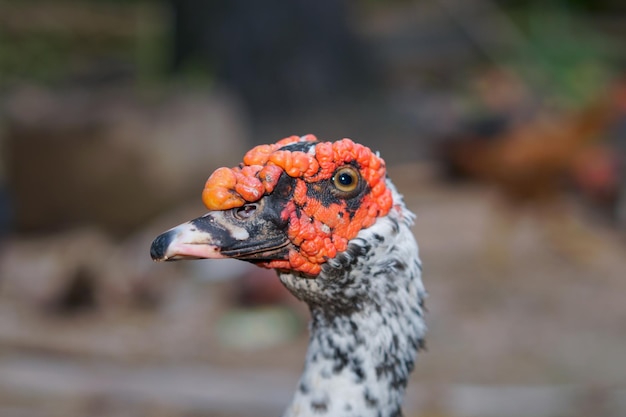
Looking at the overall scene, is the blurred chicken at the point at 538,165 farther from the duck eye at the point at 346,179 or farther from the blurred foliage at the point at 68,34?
the blurred foliage at the point at 68,34

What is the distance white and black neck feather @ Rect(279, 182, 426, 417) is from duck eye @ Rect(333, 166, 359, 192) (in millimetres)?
124

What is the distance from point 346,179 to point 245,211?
0.92 feet

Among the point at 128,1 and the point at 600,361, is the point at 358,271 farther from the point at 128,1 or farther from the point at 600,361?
the point at 128,1

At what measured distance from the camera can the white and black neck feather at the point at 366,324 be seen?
2.28m

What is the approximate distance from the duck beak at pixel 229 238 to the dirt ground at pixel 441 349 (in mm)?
2806

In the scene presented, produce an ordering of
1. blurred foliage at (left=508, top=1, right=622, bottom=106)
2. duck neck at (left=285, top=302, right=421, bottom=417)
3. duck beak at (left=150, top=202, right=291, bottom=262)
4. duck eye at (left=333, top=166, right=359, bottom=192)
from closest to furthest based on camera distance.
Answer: duck beak at (left=150, top=202, right=291, bottom=262)
duck eye at (left=333, top=166, right=359, bottom=192)
duck neck at (left=285, top=302, right=421, bottom=417)
blurred foliage at (left=508, top=1, right=622, bottom=106)

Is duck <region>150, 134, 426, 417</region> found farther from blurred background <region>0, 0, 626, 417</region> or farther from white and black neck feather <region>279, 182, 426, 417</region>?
blurred background <region>0, 0, 626, 417</region>

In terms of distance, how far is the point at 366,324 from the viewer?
2.33 meters

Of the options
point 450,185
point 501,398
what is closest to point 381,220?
point 501,398

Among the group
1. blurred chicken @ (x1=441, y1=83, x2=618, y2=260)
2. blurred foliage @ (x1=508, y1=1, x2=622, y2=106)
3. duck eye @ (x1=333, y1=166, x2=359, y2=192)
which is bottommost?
duck eye @ (x1=333, y1=166, x2=359, y2=192)

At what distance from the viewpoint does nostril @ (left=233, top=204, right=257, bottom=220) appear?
2143 millimetres

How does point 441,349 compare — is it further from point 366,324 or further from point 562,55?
point 562,55

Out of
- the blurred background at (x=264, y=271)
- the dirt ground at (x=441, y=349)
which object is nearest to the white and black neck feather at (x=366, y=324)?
the dirt ground at (x=441, y=349)

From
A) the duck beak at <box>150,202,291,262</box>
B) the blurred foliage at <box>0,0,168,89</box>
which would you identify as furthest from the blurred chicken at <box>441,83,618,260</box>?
the blurred foliage at <box>0,0,168,89</box>
